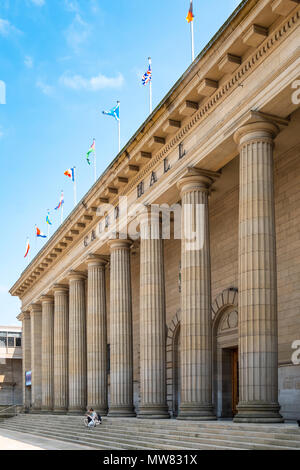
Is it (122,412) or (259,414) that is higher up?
(259,414)

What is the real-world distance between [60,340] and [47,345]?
174 inches

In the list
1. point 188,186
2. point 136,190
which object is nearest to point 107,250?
point 136,190

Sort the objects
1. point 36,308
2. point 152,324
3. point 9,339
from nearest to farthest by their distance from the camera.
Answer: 1. point 152,324
2. point 36,308
3. point 9,339

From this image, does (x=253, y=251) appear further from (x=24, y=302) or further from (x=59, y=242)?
(x=24, y=302)

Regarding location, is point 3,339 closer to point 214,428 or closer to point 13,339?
point 13,339

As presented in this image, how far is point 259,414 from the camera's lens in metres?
20.4

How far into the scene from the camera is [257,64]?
71.6ft

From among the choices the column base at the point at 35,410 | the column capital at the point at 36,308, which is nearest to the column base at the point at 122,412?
the column base at the point at 35,410

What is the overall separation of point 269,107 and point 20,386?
6447cm

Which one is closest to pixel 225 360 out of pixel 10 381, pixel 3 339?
pixel 10 381

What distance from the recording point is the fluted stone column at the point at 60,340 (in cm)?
4759

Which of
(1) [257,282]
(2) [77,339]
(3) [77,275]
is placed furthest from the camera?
(2) [77,339]

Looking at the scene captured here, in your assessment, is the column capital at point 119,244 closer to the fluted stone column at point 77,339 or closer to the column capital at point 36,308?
the fluted stone column at point 77,339

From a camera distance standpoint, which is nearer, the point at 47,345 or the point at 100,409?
the point at 100,409
